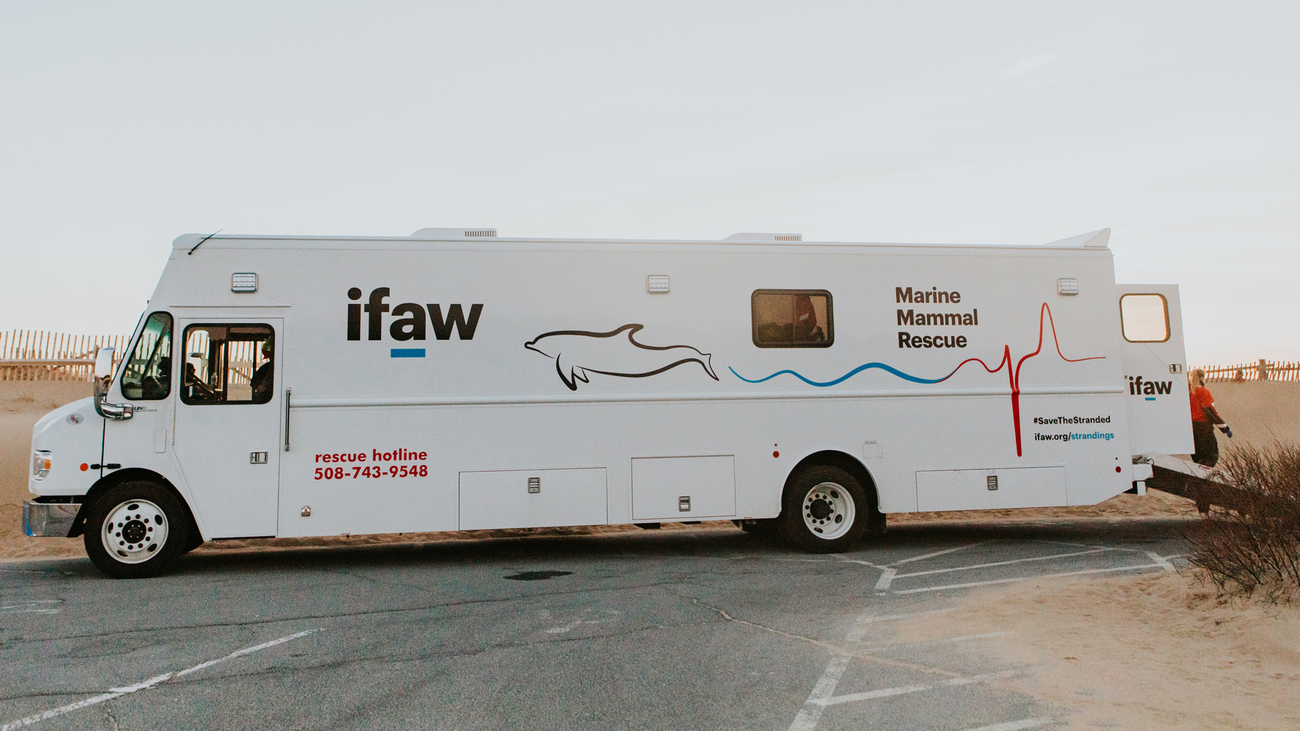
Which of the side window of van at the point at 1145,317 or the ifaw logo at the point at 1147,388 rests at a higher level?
the side window of van at the point at 1145,317

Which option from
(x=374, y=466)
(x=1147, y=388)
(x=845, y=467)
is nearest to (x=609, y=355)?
(x=374, y=466)

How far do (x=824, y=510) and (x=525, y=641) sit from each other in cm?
474

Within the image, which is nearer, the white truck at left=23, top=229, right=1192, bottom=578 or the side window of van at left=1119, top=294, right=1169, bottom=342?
the white truck at left=23, top=229, right=1192, bottom=578

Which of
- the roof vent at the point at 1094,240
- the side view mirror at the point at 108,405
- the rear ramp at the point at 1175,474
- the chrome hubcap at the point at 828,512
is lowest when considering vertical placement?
the chrome hubcap at the point at 828,512

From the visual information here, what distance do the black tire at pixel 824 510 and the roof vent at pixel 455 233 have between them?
4.24m

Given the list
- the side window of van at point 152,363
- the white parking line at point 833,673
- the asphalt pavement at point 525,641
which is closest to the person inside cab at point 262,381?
the side window of van at point 152,363

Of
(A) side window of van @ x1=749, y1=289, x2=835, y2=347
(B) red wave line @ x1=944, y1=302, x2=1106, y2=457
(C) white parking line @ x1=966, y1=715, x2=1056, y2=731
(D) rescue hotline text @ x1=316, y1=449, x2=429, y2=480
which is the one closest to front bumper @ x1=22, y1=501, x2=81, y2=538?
(D) rescue hotline text @ x1=316, y1=449, x2=429, y2=480

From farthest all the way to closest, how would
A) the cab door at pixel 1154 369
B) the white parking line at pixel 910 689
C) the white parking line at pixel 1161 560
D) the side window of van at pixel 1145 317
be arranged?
the side window of van at pixel 1145 317 < the cab door at pixel 1154 369 < the white parking line at pixel 1161 560 < the white parking line at pixel 910 689

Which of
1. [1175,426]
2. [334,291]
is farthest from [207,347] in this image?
[1175,426]

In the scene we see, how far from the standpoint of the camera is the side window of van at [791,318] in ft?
32.1

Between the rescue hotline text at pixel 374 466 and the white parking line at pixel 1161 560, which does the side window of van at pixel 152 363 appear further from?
the white parking line at pixel 1161 560

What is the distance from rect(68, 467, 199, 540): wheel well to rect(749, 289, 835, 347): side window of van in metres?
6.06

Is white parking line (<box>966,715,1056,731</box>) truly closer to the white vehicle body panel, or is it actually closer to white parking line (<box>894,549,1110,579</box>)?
white parking line (<box>894,549,1110,579</box>)

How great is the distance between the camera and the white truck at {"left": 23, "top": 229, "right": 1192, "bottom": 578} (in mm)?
8797
